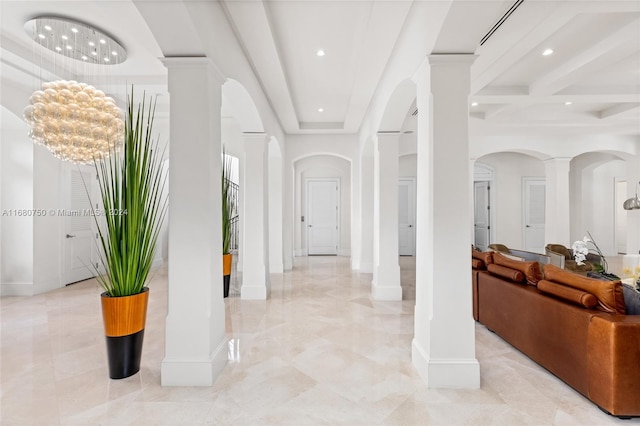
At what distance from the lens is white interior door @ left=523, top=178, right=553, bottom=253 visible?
948 cm

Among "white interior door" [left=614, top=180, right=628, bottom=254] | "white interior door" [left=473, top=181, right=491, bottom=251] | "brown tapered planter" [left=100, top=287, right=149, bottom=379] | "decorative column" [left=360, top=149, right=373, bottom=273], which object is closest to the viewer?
"brown tapered planter" [left=100, top=287, right=149, bottom=379]

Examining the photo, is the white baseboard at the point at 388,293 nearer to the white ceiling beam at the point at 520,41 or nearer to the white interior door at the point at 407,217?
the white ceiling beam at the point at 520,41

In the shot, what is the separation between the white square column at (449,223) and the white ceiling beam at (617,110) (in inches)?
212

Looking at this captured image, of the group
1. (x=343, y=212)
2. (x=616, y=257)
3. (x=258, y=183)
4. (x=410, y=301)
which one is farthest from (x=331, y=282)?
(x=616, y=257)

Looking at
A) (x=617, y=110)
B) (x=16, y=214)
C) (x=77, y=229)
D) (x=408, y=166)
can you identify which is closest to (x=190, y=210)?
(x=16, y=214)

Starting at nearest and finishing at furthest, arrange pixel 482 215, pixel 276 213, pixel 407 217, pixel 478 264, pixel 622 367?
pixel 622 367 < pixel 478 264 < pixel 276 213 < pixel 407 217 < pixel 482 215

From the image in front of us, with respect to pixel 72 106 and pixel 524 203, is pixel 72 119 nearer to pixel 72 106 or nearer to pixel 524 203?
pixel 72 106

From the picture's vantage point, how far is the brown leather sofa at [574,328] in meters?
2.02

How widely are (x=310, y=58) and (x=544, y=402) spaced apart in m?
3.93

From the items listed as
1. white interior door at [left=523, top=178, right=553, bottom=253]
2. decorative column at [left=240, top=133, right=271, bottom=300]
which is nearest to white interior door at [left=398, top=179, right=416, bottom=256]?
white interior door at [left=523, top=178, right=553, bottom=253]

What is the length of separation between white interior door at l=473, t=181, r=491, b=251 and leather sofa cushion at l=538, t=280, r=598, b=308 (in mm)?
7432

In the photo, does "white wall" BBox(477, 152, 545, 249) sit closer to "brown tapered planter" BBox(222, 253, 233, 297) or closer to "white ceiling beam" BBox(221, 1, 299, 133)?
"white ceiling beam" BBox(221, 1, 299, 133)

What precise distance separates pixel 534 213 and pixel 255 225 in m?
8.55

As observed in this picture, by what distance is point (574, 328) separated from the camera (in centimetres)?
232
